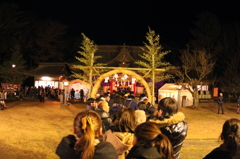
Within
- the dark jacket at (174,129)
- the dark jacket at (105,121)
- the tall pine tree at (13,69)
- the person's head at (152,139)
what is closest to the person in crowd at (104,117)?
the dark jacket at (105,121)

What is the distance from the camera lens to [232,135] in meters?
2.67

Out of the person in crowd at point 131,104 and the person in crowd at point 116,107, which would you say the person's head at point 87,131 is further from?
the person in crowd at point 131,104

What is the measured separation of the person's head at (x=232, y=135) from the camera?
262 centimetres

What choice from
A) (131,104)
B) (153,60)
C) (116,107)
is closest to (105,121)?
(116,107)

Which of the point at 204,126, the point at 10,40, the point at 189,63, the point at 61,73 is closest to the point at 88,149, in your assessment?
the point at 204,126

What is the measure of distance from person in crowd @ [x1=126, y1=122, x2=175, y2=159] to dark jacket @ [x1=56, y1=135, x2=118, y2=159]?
7.0 inches

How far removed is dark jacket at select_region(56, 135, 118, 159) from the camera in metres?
2.46

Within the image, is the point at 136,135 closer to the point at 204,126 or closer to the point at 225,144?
the point at 225,144

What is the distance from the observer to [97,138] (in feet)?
8.57

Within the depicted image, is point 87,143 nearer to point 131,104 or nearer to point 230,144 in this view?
point 230,144

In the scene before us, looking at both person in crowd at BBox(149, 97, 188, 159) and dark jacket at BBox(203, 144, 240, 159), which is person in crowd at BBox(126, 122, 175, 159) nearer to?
dark jacket at BBox(203, 144, 240, 159)

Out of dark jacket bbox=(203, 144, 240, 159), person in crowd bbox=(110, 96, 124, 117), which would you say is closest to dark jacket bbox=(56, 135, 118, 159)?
dark jacket bbox=(203, 144, 240, 159)

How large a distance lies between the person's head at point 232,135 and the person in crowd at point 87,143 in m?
1.18

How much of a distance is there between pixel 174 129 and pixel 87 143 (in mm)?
1425
